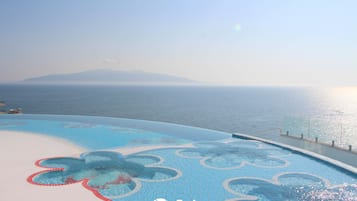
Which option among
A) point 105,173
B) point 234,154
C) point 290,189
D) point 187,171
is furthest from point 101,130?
point 290,189

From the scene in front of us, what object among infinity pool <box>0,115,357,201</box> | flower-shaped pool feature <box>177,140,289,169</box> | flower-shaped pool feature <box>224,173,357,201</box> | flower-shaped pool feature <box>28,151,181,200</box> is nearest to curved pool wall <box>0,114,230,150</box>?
infinity pool <box>0,115,357,201</box>

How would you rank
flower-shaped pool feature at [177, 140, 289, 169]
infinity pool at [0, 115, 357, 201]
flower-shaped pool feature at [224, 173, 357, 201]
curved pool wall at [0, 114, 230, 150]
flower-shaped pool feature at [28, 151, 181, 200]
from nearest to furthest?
flower-shaped pool feature at [224, 173, 357, 201]
infinity pool at [0, 115, 357, 201]
flower-shaped pool feature at [28, 151, 181, 200]
flower-shaped pool feature at [177, 140, 289, 169]
curved pool wall at [0, 114, 230, 150]

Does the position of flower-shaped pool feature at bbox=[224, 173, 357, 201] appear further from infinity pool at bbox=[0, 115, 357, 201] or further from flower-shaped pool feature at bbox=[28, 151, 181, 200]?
flower-shaped pool feature at bbox=[28, 151, 181, 200]

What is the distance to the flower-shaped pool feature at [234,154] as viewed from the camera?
416 inches

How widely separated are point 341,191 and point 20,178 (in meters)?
8.92

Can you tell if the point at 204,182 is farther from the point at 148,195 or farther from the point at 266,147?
the point at 266,147

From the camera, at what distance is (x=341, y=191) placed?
26.9 ft

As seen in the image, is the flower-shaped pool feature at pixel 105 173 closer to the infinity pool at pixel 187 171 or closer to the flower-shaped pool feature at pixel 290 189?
the infinity pool at pixel 187 171

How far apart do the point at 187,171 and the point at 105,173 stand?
2.57 metres

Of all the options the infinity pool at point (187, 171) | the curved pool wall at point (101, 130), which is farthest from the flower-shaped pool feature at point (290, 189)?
the curved pool wall at point (101, 130)

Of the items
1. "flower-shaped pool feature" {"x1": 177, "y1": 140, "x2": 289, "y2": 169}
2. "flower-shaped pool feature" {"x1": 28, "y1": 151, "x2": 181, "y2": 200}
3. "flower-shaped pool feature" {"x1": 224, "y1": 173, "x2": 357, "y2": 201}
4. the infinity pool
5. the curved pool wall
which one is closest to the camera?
"flower-shaped pool feature" {"x1": 224, "y1": 173, "x2": 357, "y2": 201}

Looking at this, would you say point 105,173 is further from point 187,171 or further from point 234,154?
point 234,154

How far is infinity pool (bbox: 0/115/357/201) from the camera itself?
8.01 metres

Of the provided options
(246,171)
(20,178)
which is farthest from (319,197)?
(20,178)
